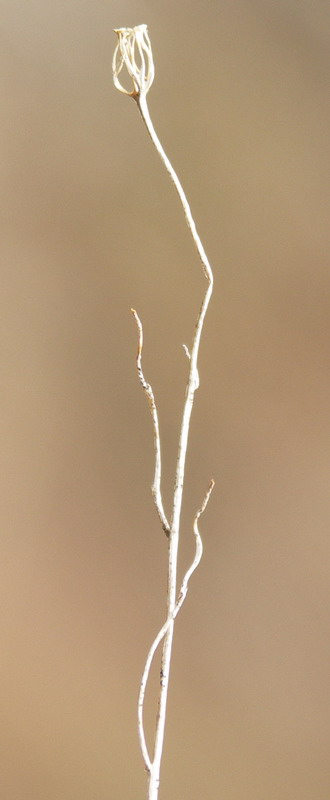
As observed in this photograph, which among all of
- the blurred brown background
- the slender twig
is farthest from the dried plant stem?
the blurred brown background

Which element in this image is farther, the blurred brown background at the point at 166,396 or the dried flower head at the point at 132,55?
the blurred brown background at the point at 166,396

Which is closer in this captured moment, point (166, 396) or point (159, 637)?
point (159, 637)

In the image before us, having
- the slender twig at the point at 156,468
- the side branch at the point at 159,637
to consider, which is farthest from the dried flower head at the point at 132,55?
the side branch at the point at 159,637

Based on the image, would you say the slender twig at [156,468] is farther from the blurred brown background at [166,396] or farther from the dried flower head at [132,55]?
the blurred brown background at [166,396]

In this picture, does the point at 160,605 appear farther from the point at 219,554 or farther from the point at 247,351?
the point at 247,351

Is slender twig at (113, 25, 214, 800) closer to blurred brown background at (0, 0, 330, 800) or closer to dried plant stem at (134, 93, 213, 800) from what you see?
dried plant stem at (134, 93, 213, 800)

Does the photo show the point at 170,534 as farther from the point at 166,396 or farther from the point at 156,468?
the point at 166,396

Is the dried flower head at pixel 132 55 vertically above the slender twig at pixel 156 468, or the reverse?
the dried flower head at pixel 132 55

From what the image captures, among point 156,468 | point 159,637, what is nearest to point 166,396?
point 156,468

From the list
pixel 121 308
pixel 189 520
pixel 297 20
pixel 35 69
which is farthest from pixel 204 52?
pixel 189 520
